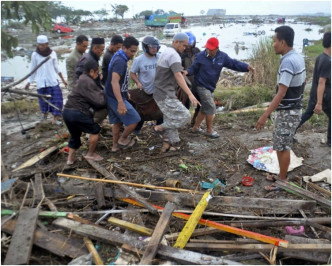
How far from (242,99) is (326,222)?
5.69m

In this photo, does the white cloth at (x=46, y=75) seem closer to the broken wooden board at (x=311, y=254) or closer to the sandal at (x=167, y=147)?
the sandal at (x=167, y=147)

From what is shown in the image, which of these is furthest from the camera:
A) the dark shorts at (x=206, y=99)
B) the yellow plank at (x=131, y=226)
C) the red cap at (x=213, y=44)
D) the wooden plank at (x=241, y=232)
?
the dark shorts at (x=206, y=99)

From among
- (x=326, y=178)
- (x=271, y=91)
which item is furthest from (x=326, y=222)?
(x=271, y=91)

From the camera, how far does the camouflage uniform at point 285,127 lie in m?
3.41

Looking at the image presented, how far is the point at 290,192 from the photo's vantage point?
351 centimetres

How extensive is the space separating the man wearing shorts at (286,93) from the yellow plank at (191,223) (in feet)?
3.58

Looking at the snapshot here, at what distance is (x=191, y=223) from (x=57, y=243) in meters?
1.33

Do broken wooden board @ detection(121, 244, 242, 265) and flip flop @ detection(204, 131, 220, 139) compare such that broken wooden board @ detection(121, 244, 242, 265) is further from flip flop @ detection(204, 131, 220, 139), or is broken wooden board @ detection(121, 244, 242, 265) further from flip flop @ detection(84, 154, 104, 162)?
flip flop @ detection(204, 131, 220, 139)

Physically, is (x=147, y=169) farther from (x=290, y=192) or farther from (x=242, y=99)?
(x=242, y=99)

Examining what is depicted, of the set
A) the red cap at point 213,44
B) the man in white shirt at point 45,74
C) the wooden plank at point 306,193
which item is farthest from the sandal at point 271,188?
the man in white shirt at point 45,74

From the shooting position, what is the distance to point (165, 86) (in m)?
4.41

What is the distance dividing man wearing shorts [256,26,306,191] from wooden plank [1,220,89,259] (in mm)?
2444

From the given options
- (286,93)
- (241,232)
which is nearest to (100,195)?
(241,232)

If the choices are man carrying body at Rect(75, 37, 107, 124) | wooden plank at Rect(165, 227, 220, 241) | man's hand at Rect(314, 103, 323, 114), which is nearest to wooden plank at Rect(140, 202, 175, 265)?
wooden plank at Rect(165, 227, 220, 241)
